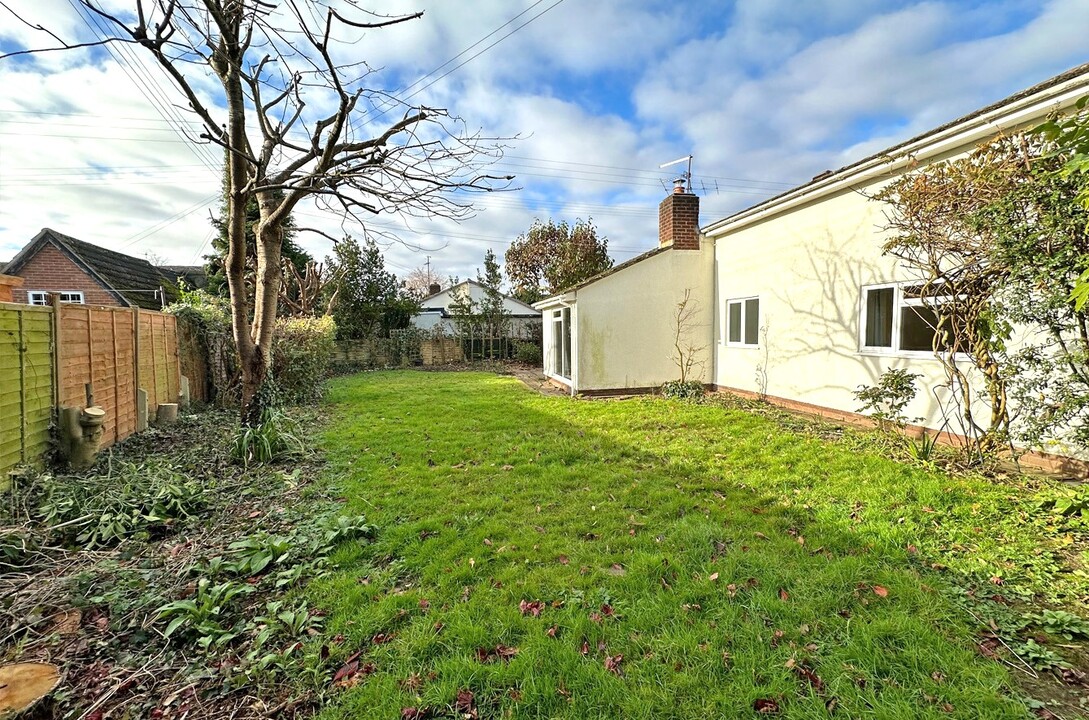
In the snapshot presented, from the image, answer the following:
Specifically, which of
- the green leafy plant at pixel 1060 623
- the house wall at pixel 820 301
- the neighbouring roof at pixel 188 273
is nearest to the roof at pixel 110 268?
Answer: the neighbouring roof at pixel 188 273

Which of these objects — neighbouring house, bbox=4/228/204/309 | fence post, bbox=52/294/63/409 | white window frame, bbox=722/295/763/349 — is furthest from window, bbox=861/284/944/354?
neighbouring house, bbox=4/228/204/309

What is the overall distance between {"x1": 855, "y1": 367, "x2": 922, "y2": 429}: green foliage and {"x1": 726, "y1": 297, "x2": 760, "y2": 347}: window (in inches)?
143

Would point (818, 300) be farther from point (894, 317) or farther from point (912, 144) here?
point (912, 144)

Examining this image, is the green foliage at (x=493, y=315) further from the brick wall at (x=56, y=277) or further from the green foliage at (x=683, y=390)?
the brick wall at (x=56, y=277)

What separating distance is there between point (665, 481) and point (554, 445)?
1978mm

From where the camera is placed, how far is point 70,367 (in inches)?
203

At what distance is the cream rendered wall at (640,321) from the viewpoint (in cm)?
1092

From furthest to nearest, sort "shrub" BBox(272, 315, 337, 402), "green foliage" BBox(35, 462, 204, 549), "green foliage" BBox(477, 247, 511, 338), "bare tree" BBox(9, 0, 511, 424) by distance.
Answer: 1. "green foliage" BBox(477, 247, 511, 338)
2. "shrub" BBox(272, 315, 337, 402)
3. "bare tree" BBox(9, 0, 511, 424)
4. "green foliage" BBox(35, 462, 204, 549)

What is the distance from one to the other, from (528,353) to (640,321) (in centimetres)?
1015

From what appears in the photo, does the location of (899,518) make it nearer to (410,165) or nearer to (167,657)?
(167,657)

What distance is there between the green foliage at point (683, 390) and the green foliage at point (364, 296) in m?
14.6

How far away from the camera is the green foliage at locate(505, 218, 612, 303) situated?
23.4 metres

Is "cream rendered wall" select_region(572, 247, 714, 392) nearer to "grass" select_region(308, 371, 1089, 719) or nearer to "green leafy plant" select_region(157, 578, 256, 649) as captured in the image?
"grass" select_region(308, 371, 1089, 719)

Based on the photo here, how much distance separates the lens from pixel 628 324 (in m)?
11.0
